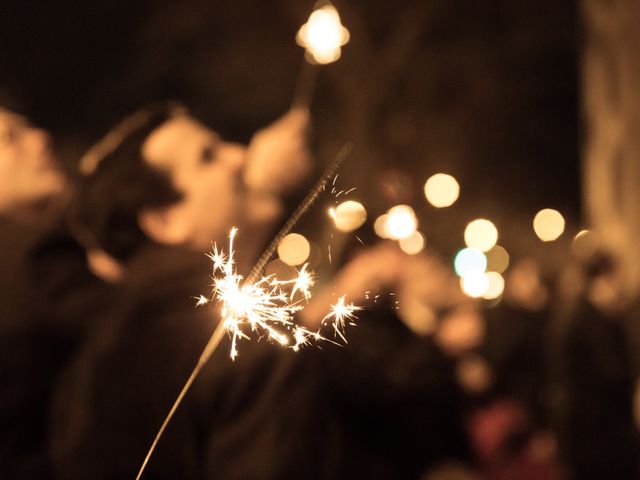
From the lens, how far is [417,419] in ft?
5.02

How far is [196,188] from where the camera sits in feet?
3.29

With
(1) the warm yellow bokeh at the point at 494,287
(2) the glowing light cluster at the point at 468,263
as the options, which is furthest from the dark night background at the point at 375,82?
(1) the warm yellow bokeh at the point at 494,287

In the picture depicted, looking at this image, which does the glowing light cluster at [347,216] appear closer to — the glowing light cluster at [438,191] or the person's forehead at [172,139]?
the person's forehead at [172,139]

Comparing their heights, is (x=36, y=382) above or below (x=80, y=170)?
below

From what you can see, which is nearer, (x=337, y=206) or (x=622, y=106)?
(x=337, y=206)

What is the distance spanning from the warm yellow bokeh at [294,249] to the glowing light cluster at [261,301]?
0.06 m

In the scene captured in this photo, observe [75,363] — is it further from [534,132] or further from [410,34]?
[534,132]

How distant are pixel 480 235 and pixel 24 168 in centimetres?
274

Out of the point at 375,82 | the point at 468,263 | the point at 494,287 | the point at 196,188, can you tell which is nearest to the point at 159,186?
the point at 196,188

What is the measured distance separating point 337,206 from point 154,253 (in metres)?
0.28

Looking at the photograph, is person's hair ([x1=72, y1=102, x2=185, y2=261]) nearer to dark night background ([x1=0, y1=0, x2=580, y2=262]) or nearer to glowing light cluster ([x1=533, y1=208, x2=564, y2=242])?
dark night background ([x1=0, y1=0, x2=580, y2=262])

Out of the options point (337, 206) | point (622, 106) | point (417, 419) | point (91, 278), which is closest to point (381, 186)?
point (417, 419)

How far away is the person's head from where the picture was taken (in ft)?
3.18

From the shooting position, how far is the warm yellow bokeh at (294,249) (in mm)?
1015
